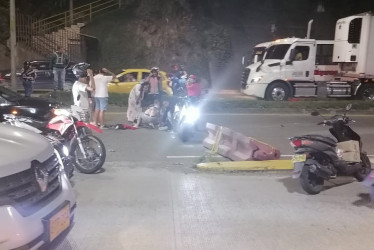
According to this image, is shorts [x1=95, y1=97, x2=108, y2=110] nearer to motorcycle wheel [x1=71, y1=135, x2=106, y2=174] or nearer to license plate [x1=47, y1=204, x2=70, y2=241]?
motorcycle wheel [x1=71, y1=135, x2=106, y2=174]

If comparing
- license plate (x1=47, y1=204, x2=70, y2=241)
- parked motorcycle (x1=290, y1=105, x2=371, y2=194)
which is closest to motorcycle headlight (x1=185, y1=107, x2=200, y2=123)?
parked motorcycle (x1=290, y1=105, x2=371, y2=194)

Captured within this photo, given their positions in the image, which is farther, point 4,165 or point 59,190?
point 59,190

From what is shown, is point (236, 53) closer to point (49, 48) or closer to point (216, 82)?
point (216, 82)

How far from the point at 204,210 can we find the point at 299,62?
47.3 ft

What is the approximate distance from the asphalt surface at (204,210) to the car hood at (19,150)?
4.02 feet

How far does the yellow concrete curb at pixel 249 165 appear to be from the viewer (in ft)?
25.4

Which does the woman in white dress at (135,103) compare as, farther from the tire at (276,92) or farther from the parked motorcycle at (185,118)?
the tire at (276,92)

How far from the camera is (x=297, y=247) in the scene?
184 inches

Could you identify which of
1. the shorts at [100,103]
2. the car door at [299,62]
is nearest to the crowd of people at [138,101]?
the shorts at [100,103]

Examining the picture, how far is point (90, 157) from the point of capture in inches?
292

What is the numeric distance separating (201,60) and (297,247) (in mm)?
25020

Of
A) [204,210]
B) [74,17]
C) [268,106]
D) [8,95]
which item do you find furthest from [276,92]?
[74,17]

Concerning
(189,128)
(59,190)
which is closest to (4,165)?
(59,190)

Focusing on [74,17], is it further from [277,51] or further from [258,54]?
[277,51]
